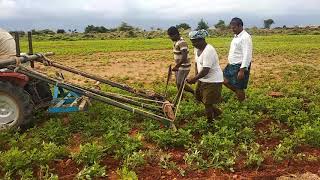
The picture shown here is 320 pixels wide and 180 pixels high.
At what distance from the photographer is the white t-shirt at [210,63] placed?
24.3 feet

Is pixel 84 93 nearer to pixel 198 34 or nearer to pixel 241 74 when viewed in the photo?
pixel 198 34

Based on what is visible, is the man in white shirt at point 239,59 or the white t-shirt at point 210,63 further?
the man in white shirt at point 239,59

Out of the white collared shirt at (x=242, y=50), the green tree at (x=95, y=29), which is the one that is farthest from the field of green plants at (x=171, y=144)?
the green tree at (x=95, y=29)

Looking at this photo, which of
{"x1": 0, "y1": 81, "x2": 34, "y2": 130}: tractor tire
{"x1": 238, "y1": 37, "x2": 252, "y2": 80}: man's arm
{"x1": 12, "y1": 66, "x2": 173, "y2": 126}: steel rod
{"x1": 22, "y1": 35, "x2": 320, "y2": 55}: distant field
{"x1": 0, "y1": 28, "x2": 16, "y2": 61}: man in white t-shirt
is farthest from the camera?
{"x1": 22, "y1": 35, "x2": 320, "y2": 55}: distant field

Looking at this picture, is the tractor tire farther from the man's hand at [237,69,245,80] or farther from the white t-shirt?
the man's hand at [237,69,245,80]

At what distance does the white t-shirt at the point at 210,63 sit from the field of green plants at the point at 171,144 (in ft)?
2.12

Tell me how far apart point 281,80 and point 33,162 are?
8.81 metres

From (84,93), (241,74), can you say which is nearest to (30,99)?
(84,93)

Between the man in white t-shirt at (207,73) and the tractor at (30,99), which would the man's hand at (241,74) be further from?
the tractor at (30,99)

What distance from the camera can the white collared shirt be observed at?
8438 millimetres

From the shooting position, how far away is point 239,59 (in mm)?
8719

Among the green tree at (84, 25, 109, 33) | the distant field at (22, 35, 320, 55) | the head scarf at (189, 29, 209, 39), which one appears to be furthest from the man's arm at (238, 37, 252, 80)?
the green tree at (84, 25, 109, 33)

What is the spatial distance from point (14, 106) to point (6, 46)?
4.05ft

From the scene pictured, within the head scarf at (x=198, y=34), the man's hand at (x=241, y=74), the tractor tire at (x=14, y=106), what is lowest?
the tractor tire at (x=14, y=106)
